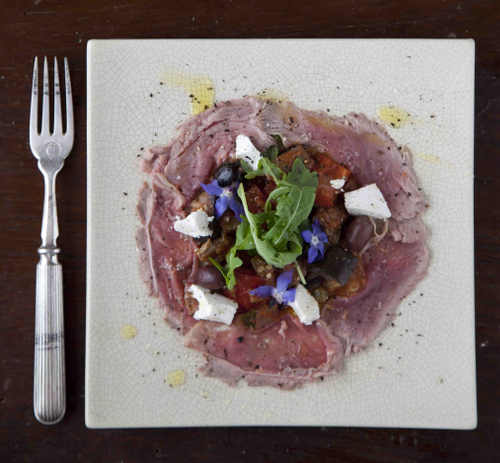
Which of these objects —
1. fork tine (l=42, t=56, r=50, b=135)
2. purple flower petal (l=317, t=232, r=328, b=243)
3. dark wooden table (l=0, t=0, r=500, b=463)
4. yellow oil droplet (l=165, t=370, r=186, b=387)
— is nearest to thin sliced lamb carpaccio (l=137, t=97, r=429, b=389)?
yellow oil droplet (l=165, t=370, r=186, b=387)

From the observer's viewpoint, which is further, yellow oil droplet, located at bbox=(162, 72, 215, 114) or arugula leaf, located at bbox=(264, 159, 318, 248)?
yellow oil droplet, located at bbox=(162, 72, 215, 114)

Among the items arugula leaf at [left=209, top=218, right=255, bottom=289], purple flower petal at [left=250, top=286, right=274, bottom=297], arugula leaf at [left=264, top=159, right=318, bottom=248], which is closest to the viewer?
arugula leaf at [left=264, top=159, right=318, bottom=248]

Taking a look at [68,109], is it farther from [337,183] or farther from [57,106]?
[337,183]

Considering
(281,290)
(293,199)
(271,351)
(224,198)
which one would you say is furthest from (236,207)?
(271,351)

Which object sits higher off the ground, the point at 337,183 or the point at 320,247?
the point at 337,183

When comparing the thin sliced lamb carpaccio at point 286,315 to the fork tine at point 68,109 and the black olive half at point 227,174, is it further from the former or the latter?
the fork tine at point 68,109

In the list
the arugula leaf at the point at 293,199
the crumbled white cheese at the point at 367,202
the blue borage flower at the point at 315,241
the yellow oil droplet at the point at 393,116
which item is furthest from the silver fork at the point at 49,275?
the yellow oil droplet at the point at 393,116

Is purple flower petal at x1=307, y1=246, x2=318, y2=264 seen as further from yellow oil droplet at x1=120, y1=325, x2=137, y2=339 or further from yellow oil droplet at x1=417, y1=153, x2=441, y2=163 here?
yellow oil droplet at x1=120, y1=325, x2=137, y2=339

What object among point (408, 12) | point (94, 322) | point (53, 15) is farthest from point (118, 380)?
point (408, 12)
